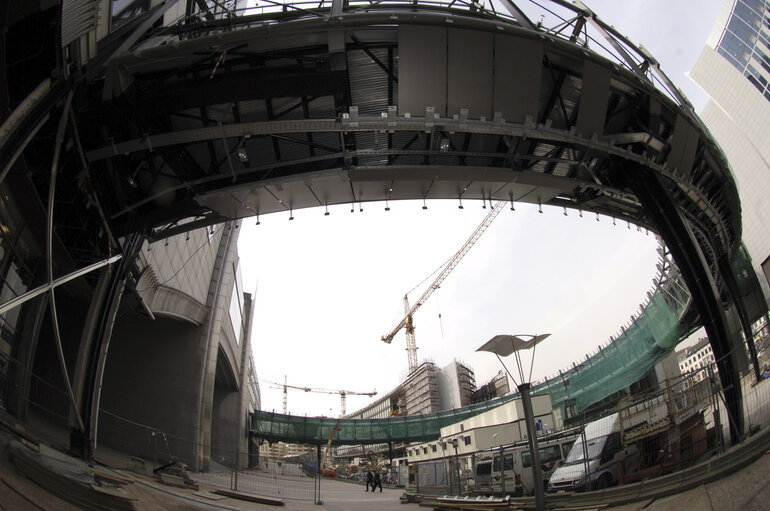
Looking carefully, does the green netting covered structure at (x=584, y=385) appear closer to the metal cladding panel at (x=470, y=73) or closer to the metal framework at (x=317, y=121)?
the metal framework at (x=317, y=121)

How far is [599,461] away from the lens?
10.7 m

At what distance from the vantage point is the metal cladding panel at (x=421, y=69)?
9.08m

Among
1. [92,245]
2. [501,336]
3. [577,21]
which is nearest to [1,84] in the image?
[92,245]

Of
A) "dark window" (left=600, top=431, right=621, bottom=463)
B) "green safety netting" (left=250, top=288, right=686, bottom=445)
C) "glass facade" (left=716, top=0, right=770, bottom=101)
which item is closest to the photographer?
"dark window" (left=600, top=431, right=621, bottom=463)

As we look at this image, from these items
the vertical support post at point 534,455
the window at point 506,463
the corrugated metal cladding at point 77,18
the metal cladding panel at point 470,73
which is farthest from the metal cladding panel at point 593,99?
the corrugated metal cladding at point 77,18

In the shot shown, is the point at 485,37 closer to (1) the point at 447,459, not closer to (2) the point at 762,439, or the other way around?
(2) the point at 762,439

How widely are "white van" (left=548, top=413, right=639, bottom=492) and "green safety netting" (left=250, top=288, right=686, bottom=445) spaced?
24.8m

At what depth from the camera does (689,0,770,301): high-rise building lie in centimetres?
4591

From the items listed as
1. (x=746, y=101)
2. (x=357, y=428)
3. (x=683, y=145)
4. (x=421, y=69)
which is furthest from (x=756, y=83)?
(x=357, y=428)

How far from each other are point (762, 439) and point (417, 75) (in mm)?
10014

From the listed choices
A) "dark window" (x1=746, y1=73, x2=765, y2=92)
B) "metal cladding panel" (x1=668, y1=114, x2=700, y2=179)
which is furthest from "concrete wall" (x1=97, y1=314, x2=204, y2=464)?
"dark window" (x1=746, y1=73, x2=765, y2=92)

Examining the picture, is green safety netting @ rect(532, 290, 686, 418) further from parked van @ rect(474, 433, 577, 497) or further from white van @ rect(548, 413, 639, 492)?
white van @ rect(548, 413, 639, 492)

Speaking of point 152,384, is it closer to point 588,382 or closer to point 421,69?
point 421,69

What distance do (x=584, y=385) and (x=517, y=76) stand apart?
1695 inches
